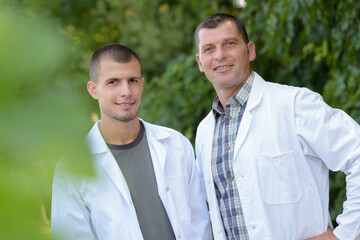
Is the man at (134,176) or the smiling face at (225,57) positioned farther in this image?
the smiling face at (225,57)

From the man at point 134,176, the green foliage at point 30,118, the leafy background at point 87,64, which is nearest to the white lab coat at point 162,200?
the man at point 134,176

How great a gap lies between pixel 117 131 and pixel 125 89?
0.73 ft

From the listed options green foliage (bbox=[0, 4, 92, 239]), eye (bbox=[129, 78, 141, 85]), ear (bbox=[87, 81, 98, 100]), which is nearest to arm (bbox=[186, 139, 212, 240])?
eye (bbox=[129, 78, 141, 85])

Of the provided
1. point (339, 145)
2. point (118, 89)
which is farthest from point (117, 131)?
point (339, 145)

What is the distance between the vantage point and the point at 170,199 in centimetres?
193

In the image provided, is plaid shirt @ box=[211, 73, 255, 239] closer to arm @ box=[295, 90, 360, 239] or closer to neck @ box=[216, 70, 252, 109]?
neck @ box=[216, 70, 252, 109]

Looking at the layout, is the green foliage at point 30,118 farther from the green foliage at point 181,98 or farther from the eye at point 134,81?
the green foliage at point 181,98

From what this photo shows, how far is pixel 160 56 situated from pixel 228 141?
4448 millimetres

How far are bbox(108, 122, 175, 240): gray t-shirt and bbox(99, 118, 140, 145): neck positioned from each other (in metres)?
0.03

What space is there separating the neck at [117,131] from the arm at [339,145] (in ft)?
2.54

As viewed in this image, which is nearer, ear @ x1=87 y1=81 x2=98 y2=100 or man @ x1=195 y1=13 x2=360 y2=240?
ear @ x1=87 y1=81 x2=98 y2=100

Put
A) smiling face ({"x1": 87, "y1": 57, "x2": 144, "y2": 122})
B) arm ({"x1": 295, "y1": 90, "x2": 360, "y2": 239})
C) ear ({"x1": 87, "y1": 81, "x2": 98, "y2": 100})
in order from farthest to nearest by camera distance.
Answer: smiling face ({"x1": 87, "y1": 57, "x2": 144, "y2": 122}), arm ({"x1": 295, "y1": 90, "x2": 360, "y2": 239}), ear ({"x1": 87, "y1": 81, "x2": 98, "y2": 100})

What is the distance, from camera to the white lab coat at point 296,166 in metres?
1.74

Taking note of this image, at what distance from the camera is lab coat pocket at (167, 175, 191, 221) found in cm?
197
